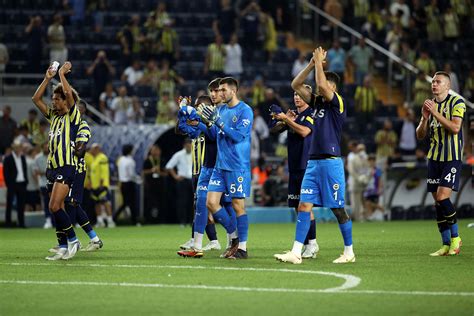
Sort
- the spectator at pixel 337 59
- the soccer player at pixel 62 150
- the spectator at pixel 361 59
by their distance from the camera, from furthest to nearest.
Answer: the spectator at pixel 361 59 → the spectator at pixel 337 59 → the soccer player at pixel 62 150

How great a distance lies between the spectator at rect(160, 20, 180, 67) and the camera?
32.8m

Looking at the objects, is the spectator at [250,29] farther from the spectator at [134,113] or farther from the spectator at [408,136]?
the spectator at [134,113]

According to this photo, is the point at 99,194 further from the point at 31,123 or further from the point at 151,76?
the point at 151,76

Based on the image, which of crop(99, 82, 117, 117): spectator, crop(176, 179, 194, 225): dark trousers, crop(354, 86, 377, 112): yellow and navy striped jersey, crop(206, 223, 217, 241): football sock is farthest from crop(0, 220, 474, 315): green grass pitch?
crop(354, 86, 377, 112): yellow and navy striped jersey

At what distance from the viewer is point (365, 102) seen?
107 feet

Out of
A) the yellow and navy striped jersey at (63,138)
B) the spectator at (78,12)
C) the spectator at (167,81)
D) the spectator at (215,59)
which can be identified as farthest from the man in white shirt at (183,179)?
the yellow and navy striped jersey at (63,138)

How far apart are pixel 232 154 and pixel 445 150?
284 centimetres

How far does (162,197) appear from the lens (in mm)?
27906

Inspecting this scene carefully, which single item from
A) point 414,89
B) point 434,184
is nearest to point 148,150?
point 414,89

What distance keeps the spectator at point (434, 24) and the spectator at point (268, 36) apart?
18.7 feet


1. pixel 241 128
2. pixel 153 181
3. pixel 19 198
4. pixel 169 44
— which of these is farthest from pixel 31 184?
pixel 241 128

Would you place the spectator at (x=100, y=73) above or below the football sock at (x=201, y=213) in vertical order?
above

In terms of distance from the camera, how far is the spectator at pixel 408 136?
31609 millimetres

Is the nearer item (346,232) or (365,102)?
(346,232)
